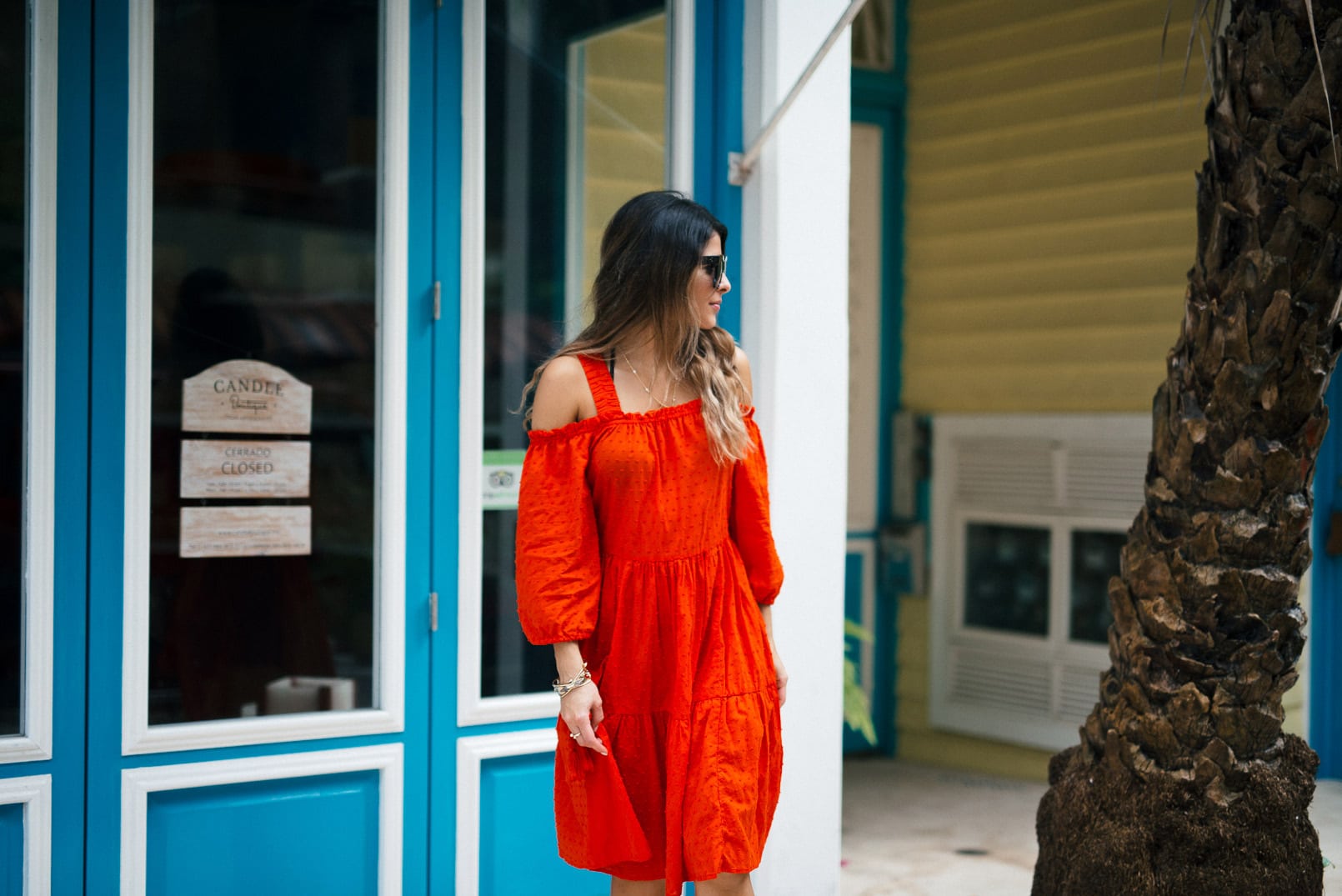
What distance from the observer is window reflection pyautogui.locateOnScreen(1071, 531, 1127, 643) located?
577cm

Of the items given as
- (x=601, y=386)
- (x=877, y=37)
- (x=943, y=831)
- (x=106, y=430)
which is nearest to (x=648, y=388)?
(x=601, y=386)

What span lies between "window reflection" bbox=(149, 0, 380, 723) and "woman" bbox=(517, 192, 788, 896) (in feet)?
3.59

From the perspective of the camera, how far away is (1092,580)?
19.1 feet

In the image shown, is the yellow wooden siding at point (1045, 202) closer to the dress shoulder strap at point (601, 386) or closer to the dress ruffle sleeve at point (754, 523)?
the dress ruffle sleeve at point (754, 523)

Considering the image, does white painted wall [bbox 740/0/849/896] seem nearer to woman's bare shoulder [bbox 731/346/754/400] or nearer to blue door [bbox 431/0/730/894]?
blue door [bbox 431/0/730/894]

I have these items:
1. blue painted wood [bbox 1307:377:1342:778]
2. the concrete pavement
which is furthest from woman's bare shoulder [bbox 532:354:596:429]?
blue painted wood [bbox 1307:377:1342:778]

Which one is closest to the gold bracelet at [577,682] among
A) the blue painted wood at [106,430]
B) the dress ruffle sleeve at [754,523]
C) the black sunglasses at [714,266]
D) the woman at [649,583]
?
the woman at [649,583]

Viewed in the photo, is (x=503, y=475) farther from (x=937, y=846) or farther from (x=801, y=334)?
(x=937, y=846)

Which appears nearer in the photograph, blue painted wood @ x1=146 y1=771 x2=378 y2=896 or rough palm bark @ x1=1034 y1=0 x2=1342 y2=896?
rough palm bark @ x1=1034 y1=0 x2=1342 y2=896

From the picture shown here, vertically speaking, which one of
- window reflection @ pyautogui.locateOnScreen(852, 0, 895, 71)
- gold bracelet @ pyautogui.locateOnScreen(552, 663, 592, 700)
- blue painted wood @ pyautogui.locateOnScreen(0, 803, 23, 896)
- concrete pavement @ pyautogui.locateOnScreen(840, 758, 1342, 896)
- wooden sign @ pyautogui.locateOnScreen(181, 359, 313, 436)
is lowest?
concrete pavement @ pyautogui.locateOnScreen(840, 758, 1342, 896)

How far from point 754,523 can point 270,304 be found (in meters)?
1.59

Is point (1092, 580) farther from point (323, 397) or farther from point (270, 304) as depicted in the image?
point (270, 304)

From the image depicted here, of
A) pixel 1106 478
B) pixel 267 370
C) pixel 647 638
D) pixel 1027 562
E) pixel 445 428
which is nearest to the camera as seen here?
pixel 647 638

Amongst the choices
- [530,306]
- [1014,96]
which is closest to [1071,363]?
[1014,96]
